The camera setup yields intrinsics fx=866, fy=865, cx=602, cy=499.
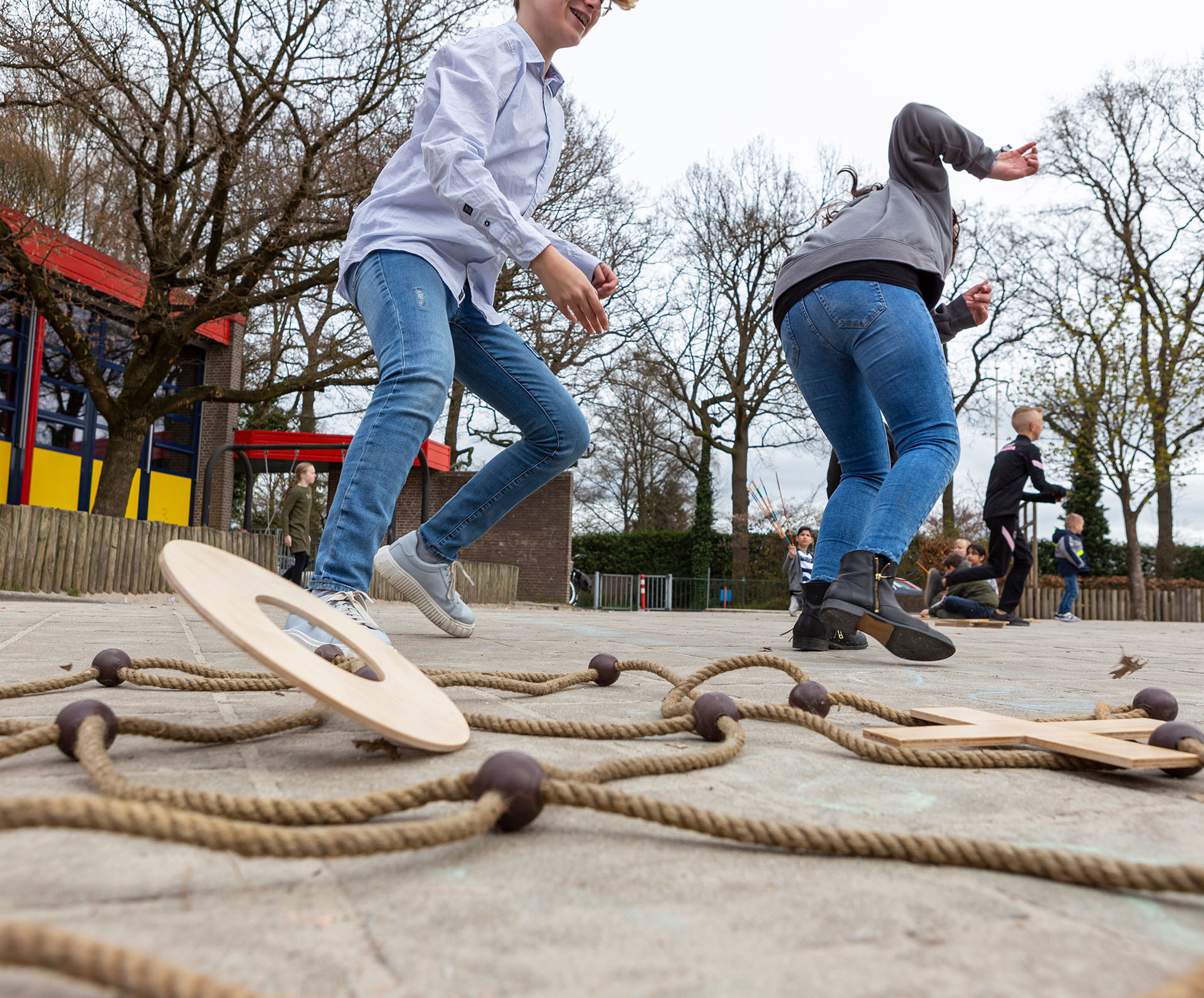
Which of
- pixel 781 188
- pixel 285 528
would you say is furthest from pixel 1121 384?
pixel 285 528

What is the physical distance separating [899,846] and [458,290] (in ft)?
7.50

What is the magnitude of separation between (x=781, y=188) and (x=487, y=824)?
25.3 metres

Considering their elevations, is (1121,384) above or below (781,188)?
below

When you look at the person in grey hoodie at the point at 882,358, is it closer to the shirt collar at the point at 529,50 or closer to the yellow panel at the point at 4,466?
the shirt collar at the point at 529,50

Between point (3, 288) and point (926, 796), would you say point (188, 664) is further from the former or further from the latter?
point (3, 288)

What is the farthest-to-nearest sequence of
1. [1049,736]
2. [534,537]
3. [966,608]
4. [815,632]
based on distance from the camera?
[534,537], [966,608], [815,632], [1049,736]

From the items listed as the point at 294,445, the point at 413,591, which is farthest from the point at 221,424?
the point at 413,591

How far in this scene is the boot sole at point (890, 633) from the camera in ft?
9.45

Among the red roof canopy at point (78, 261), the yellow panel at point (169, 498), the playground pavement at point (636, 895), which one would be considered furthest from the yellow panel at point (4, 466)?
the playground pavement at point (636, 895)

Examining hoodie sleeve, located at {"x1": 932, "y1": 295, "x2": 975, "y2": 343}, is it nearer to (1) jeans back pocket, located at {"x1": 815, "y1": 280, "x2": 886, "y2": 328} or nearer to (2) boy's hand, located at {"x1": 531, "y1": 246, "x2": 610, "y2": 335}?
(1) jeans back pocket, located at {"x1": 815, "y1": 280, "x2": 886, "y2": 328}

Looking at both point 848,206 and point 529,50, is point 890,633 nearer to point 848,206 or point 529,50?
point 848,206

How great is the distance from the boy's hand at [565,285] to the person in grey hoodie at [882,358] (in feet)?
4.03

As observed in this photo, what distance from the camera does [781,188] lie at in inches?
944

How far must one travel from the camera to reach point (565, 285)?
2.38 m
